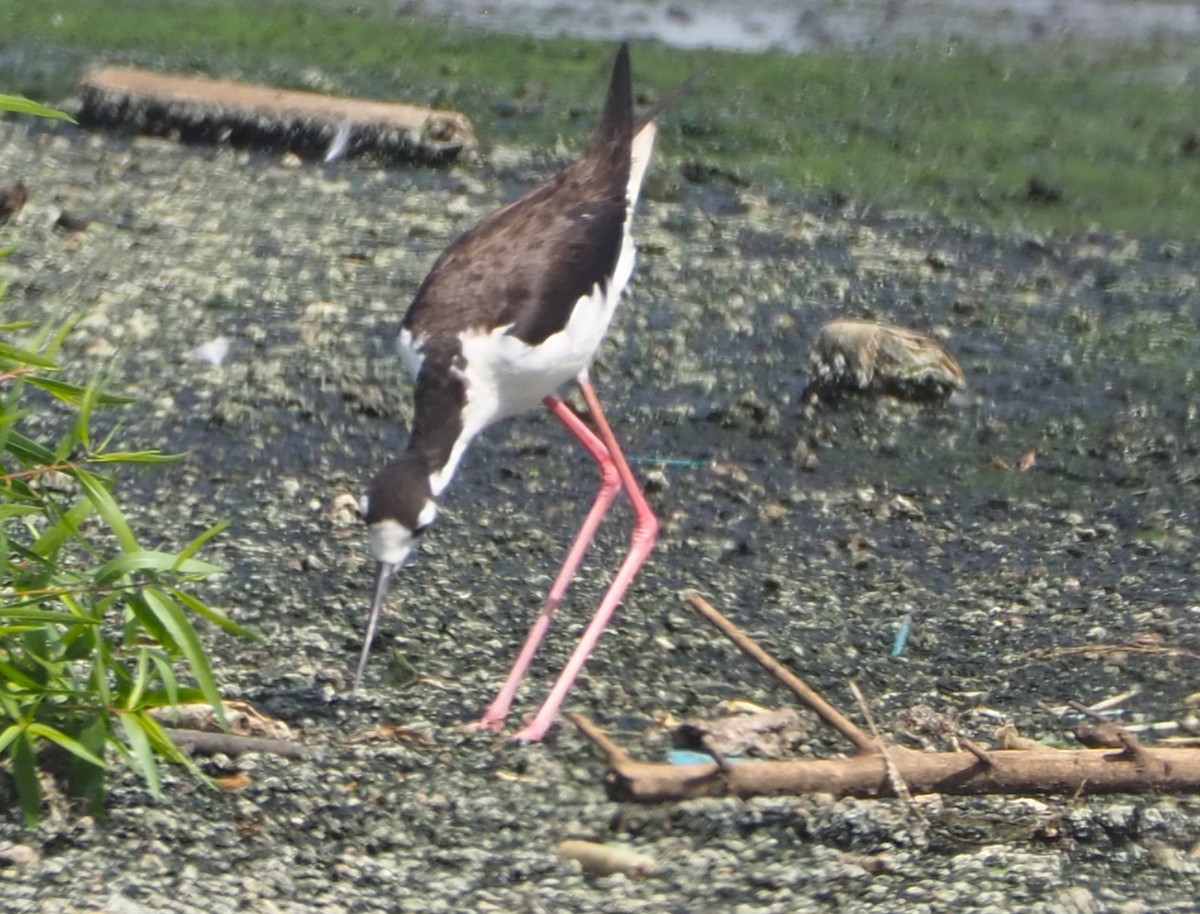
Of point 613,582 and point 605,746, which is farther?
point 613,582

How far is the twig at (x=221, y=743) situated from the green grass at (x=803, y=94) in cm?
503

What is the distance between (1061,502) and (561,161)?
361cm

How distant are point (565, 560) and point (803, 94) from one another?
5.52 m

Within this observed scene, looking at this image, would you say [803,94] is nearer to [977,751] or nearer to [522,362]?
[522,362]

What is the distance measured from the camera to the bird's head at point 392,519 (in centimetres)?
390

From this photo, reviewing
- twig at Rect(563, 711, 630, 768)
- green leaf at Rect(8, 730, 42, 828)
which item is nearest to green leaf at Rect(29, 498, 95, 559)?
green leaf at Rect(8, 730, 42, 828)

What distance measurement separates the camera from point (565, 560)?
15.8ft

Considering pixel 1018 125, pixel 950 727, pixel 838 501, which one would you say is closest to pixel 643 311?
pixel 838 501

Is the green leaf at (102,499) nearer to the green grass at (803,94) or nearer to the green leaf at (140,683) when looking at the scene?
the green leaf at (140,683)

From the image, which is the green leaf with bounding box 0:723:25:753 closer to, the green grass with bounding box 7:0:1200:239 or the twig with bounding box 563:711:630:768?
the twig with bounding box 563:711:630:768

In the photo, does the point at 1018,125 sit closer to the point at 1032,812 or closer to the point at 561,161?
the point at 561,161

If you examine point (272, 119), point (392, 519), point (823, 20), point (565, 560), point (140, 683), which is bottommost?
point (565, 560)

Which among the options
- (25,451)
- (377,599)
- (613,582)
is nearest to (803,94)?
(613,582)

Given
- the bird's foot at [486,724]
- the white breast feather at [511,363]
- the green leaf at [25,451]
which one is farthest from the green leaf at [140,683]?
the white breast feather at [511,363]
